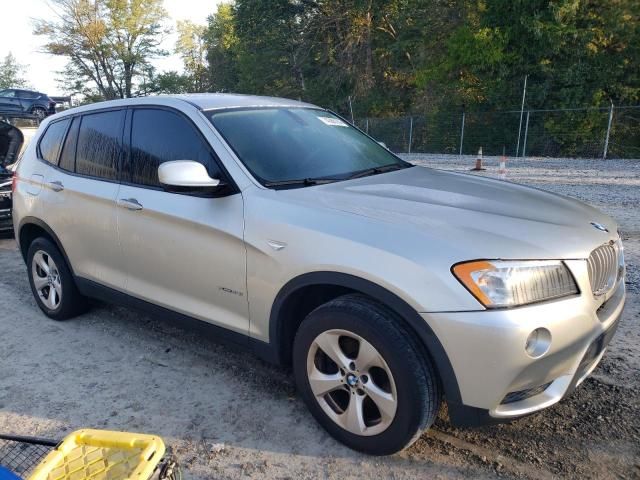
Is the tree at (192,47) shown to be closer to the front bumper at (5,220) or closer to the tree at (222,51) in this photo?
the tree at (222,51)

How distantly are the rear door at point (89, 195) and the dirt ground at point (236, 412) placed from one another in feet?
1.97

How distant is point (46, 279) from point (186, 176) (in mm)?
2417

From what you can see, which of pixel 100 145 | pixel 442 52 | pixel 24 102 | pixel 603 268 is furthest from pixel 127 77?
pixel 603 268

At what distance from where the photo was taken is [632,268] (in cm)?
515

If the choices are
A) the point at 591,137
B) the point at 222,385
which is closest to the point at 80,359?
the point at 222,385

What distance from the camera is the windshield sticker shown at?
394 cm

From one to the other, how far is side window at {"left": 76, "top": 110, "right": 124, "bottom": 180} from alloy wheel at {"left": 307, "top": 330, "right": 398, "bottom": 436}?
2.09 metres

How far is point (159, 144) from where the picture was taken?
354cm

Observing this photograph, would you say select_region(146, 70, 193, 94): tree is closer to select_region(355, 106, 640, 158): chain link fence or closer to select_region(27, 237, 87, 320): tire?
select_region(355, 106, 640, 158): chain link fence

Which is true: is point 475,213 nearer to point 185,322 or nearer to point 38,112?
point 185,322

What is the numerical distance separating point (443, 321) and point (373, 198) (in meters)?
0.84

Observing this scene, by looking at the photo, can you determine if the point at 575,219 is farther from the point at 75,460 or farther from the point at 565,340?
Answer: the point at 75,460

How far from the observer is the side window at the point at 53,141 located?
4.41 m

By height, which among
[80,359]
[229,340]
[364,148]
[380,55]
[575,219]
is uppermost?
[380,55]
